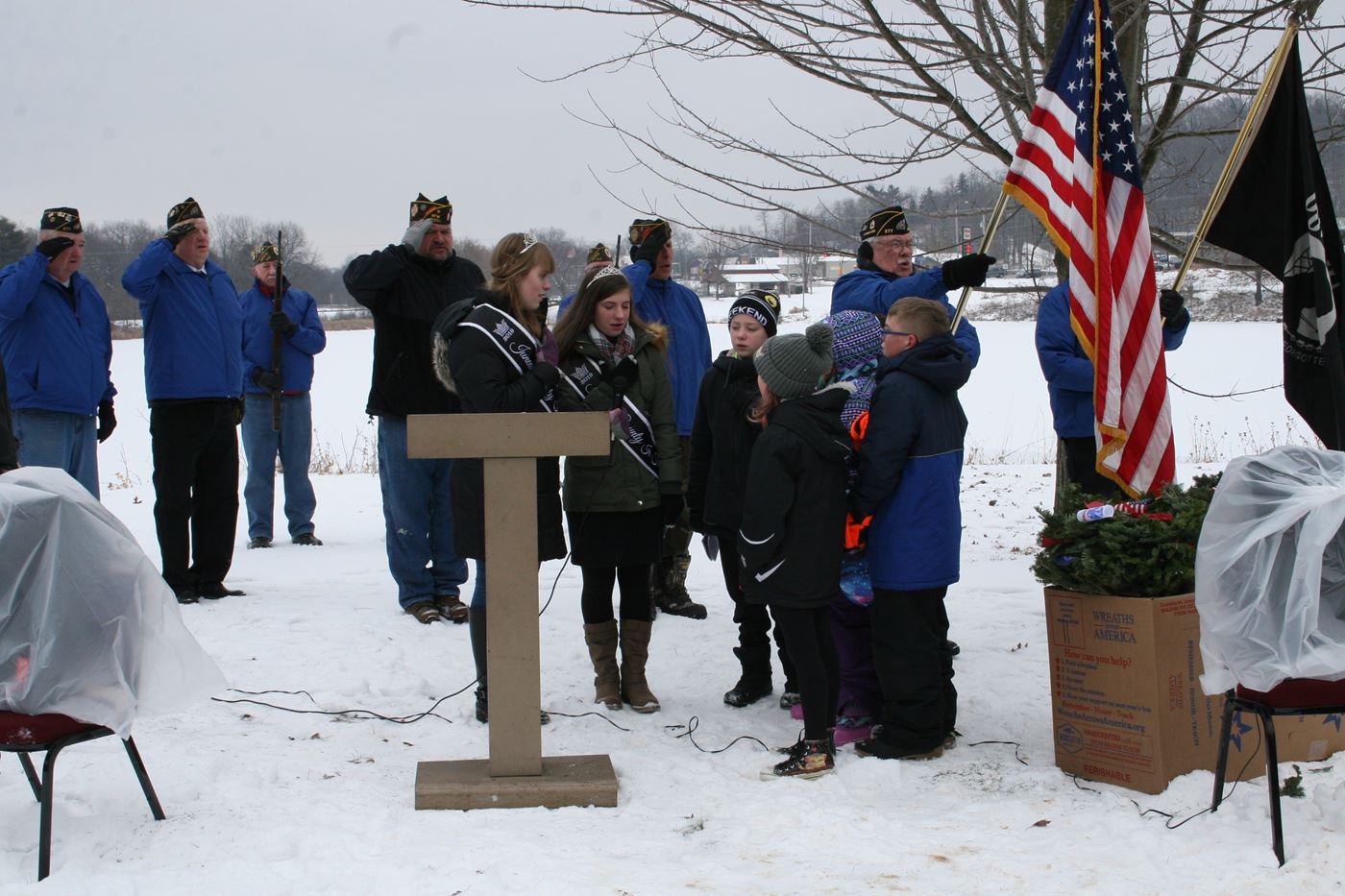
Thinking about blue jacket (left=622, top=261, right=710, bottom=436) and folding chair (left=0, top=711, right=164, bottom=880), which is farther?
blue jacket (left=622, top=261, right=710, bottom=436)

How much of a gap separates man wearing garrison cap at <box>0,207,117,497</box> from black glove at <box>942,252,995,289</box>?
15.9ft

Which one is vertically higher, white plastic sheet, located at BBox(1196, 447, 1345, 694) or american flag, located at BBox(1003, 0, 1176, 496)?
american flag, located at BBox(1003, 0, 1176, 496)

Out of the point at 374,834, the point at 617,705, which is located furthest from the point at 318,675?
the point at 374,834

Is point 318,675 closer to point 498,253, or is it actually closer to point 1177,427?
point 498,253

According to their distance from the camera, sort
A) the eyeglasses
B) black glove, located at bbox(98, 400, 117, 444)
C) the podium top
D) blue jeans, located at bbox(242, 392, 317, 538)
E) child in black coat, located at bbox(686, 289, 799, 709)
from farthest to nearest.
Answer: blue jeans, located at bbox(242, 392, 317, 538) < black glove, located at bbox(98, 400, 117, 444) < the eyeglasses < child in black coat, located at bbox(686, 289, 799, 709) < the podium top

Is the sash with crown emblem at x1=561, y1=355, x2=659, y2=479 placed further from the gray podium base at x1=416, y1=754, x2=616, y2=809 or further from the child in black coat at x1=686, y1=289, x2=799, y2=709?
the gray podium base at x1=416, y1=754, x2=616, y2=809

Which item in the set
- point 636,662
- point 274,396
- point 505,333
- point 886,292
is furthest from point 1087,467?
point 274,396

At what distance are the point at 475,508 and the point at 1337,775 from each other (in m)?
3.34

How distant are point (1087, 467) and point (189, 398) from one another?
16.5ft

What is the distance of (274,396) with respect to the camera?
380 inches

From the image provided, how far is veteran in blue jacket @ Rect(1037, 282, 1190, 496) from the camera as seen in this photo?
19.7ft

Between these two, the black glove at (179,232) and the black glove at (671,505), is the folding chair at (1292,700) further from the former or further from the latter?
the black glove at (179,232)

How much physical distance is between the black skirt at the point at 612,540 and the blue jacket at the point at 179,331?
116 inches

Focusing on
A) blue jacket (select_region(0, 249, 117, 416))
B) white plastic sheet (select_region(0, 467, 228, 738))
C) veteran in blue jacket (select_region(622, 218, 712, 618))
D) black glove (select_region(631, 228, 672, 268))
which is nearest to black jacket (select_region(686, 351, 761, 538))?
veteran in blue jacket (select_region(622, 218, 712, 618))
